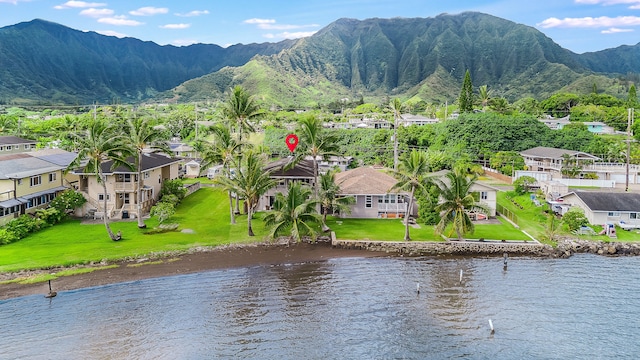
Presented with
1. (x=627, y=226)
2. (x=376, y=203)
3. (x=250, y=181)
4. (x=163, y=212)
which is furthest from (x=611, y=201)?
(x=163, y=212)

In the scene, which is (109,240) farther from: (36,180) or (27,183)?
(36,180)

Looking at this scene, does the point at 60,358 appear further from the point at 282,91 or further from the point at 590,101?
the point at 282,91

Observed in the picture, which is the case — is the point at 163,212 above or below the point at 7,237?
above

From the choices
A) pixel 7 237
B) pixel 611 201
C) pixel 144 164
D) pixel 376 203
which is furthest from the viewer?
pixel 144 164

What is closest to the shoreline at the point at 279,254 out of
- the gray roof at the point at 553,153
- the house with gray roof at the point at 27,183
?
the house with gray roof at the point at 27,183

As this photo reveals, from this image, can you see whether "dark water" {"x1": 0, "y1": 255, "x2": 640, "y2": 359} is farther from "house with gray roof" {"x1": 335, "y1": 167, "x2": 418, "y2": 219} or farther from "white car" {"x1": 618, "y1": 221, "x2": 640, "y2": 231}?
"house with gray roof" {"x1": 335, "y1": 167, "x2": 418, "y2": 219}

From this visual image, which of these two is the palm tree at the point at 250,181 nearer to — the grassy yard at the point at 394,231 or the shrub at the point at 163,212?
the shrub at the point at 163,212

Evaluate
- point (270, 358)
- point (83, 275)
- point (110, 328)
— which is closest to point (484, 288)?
point (270, 358)
